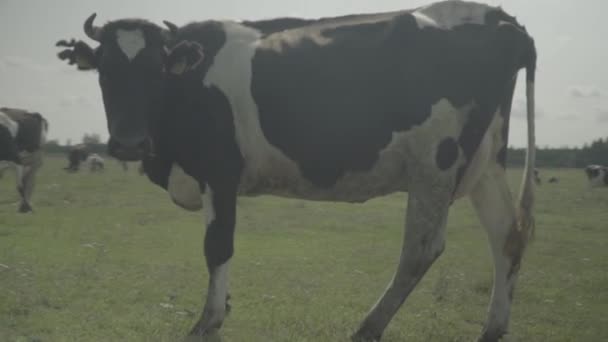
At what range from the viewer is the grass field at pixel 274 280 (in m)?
6.04

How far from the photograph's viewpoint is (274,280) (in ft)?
28.5

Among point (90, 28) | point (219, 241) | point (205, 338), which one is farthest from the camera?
point (90, 28)

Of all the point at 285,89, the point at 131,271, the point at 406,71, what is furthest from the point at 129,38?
the point at 131,271

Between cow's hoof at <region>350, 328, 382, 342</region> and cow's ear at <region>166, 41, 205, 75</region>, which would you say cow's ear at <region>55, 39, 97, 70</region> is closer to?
cow's ear at <region>166, 41, 205, 75</region>

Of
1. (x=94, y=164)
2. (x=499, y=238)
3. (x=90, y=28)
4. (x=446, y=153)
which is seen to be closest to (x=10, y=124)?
(x=90, y=28)

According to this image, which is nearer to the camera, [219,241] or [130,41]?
[130,41]

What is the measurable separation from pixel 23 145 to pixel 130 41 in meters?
15.6

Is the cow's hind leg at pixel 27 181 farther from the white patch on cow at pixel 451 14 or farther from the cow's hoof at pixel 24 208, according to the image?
the white patch on cow at pixel 451 14

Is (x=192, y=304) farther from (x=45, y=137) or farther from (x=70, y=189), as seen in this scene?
(x=70, y=189)

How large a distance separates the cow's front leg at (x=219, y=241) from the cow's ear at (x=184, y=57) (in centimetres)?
117

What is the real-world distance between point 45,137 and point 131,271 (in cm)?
1355

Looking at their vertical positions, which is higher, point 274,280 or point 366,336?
point 366,336

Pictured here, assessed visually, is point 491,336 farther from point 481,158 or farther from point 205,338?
point 205,338

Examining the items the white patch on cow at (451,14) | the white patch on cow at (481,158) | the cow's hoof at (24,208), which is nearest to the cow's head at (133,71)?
the white patch on cow at (451,14)
